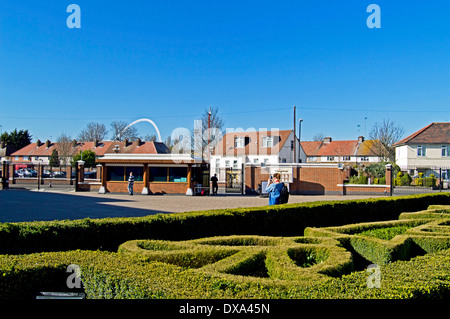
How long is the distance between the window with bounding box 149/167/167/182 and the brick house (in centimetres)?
3173

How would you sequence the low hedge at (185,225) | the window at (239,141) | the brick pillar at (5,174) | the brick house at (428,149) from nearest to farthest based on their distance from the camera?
the low hedge at (185,225), the brick pillar at (5,174), the brick house at (428,149), the window at (239,141)

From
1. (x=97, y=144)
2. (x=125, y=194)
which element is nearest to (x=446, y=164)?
(x=125, y=194)

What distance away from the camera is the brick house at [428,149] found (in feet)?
148

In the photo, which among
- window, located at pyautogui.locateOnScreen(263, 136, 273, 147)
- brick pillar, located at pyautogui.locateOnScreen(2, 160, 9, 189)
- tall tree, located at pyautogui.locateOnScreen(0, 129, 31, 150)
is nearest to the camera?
brick pillar, located at pyautogui.locateOnScreen(2, 160, 9, 189)

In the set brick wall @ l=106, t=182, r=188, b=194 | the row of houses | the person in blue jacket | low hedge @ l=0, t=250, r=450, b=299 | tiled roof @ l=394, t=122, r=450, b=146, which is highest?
tiled roof @ l=394, t=122, r=450, b=146

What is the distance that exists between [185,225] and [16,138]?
80790mm

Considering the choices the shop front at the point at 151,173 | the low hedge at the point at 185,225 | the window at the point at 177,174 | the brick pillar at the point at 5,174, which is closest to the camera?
the low hedge at the point at 185,225

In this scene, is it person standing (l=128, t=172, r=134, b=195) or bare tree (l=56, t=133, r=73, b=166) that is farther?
bare tree (l=56, t=133, r=73, b=166)

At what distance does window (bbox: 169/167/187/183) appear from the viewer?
26.8 metres

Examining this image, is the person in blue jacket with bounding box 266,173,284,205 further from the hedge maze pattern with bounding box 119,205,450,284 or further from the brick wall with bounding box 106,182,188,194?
the brick wall with bounding box 106,182,188,194

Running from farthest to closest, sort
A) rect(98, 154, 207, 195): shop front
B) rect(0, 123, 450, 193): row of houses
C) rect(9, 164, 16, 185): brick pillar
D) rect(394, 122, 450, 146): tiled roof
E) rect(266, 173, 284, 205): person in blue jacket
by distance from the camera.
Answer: rect(394, 122, 450, 146): tiled roof < rect(9, 164, 16, 185): brick pillar < rect(0, 123, 450, 193): row of houses < rect(98, 154, 207, 195): shop front < rect(266, 173, 284, 205): person in blue jacket

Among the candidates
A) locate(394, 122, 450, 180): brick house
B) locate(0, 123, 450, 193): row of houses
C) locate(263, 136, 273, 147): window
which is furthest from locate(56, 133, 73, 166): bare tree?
locate(394, 122, 450, 180): brick house

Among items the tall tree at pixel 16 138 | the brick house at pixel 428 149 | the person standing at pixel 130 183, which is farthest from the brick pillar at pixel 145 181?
the tall tree at pixel 16 138

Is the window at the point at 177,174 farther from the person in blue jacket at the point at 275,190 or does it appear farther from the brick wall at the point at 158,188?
the person in blue jacket at the point at 275,190
